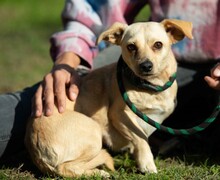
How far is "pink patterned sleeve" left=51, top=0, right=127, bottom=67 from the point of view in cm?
338

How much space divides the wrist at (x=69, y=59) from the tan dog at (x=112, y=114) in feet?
0.89

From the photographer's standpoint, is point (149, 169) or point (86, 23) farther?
point (86, 23)

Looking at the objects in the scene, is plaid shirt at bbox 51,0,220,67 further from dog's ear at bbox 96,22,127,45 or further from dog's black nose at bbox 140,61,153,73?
dog's black nose at bbox 140,61,153,73

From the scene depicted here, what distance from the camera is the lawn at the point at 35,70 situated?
2828mm

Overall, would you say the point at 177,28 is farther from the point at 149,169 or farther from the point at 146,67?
A: the point at 149,169

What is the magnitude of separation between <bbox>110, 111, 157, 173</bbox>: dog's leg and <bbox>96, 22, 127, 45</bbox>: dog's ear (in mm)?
452

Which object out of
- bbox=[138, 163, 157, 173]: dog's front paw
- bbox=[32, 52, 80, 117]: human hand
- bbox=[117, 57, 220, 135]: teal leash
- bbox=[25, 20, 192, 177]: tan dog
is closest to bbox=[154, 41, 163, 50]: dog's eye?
bbox=[25, 20, 192, 177]: tan dog

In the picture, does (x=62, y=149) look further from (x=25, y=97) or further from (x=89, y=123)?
(x=25, y=97)

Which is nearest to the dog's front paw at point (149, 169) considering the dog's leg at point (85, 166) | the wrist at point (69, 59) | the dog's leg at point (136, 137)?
the dog's leg at point (136, 137)

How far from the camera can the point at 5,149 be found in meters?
3.09

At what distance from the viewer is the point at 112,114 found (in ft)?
9.34

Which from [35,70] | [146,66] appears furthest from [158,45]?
[35,70]

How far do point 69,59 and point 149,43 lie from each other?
72cm

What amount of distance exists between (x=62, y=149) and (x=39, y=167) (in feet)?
0.70
